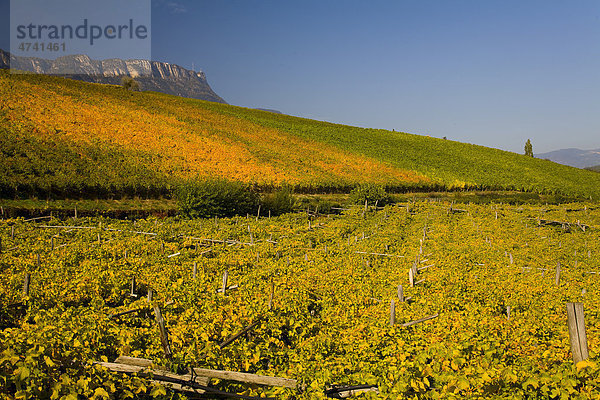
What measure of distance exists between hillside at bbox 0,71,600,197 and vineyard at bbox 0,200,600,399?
1342 centimetres

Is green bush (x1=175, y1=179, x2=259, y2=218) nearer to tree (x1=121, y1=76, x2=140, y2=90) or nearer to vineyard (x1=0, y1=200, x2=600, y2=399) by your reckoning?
vineyard (x1=0, y1=200, x2=600, y2=399)

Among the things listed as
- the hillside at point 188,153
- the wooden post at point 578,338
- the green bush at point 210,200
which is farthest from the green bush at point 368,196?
the wooden post at point 578,338

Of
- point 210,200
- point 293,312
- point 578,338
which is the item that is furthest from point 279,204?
point 578,338

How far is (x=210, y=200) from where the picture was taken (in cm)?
3131

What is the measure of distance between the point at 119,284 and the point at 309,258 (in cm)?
838

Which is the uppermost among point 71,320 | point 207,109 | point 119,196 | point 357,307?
point 207,109

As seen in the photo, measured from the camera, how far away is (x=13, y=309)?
1032 cm

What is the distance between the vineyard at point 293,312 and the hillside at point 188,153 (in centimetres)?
1342

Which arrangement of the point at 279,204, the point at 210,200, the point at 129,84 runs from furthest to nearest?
the point at 129,84 → the point at 279,204 → the point at 210,200

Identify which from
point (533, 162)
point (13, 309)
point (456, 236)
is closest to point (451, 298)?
point (13, 309)

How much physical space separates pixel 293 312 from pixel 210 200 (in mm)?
22158

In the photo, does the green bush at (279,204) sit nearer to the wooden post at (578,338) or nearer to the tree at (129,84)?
the wooden post at (578,338)

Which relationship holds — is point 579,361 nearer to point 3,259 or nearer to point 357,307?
point 357,307

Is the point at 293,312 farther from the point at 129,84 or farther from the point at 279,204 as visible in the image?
the point at 129,84
